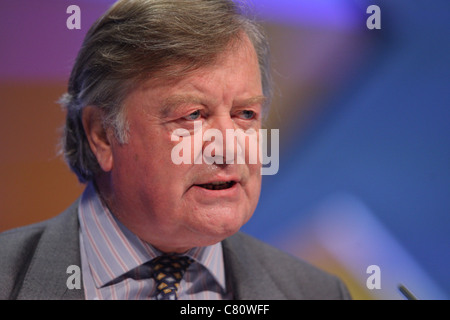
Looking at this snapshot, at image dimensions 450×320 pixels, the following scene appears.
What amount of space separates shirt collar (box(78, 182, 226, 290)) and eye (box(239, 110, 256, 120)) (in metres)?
0.42

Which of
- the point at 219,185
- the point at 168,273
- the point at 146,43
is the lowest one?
the point at 168,273

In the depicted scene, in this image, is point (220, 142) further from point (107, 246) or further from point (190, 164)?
point (107, 246)

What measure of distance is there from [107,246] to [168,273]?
7.5 inches

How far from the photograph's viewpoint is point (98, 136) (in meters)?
1.68

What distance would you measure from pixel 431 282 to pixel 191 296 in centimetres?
81

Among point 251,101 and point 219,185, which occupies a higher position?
point 251,101

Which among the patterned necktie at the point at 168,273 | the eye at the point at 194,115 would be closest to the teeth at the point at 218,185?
the eye at the point at 194,115

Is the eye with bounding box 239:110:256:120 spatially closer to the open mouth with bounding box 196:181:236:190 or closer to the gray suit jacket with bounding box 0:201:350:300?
the open mouth with bounding box 196:181:236:190

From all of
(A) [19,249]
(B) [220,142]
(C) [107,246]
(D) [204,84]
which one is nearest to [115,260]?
(C) [107,246]

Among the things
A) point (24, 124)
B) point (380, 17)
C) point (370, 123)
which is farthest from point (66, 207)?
point (380, 17)

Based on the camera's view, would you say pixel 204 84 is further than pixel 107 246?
No

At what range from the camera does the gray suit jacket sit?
160cm

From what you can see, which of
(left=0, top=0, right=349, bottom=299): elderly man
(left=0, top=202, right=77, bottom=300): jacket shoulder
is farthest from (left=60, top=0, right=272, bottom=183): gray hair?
(left=0, top=202, right=77, bottom=300): jacket shoulder

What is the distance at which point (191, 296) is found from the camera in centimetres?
175
